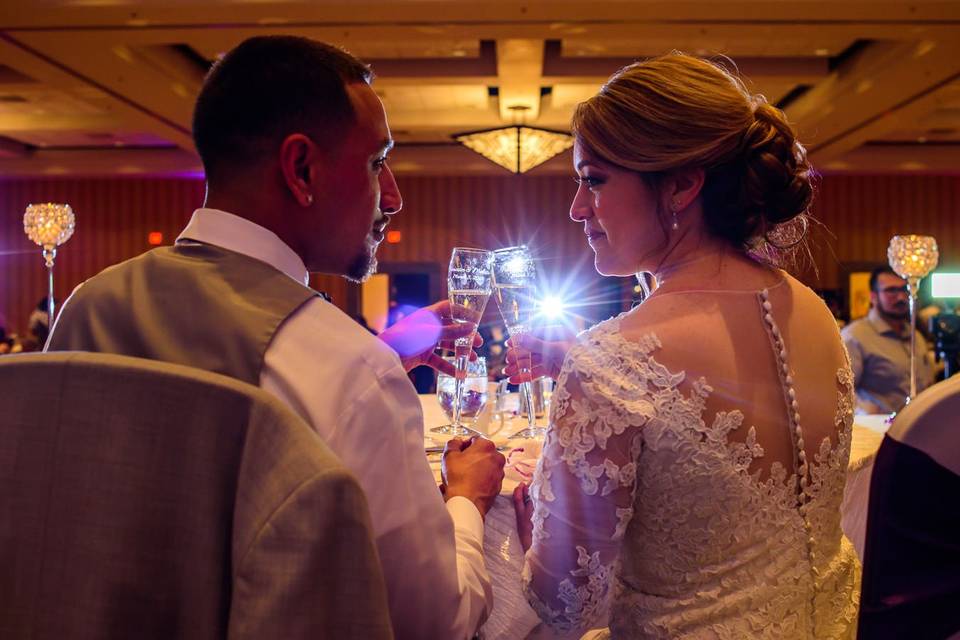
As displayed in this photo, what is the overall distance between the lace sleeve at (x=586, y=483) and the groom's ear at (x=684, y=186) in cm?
29

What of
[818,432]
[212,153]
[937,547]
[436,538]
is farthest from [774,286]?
[212,153]

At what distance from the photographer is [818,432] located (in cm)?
123

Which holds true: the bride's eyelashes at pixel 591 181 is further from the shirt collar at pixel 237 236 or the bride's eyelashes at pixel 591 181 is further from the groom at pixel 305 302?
the shirt collar at pixel 237 236

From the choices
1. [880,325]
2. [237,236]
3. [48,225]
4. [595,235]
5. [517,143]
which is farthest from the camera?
[517,143]

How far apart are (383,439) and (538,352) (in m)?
0.89

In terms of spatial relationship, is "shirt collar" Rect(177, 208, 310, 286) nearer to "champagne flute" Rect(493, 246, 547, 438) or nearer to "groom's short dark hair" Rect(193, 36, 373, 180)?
"groom's short dark hair" Rect(193, 36, 373, 180)

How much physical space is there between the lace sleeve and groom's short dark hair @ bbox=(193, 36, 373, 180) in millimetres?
497

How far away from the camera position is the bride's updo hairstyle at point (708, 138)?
121 cm

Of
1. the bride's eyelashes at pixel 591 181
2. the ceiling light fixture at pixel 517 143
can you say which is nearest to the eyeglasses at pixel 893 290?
the ceiling light fixture at pixel 517 143

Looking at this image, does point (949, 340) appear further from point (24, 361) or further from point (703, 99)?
point (24, 361)

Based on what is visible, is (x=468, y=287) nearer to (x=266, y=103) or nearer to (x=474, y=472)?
(x=474, y=472)

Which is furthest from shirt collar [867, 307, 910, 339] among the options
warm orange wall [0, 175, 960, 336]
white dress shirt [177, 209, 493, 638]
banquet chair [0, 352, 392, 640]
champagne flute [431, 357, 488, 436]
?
warm orange wall [0, 175, 960, 336]

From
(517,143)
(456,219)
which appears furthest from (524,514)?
(456,219)

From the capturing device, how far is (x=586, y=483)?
112cm
